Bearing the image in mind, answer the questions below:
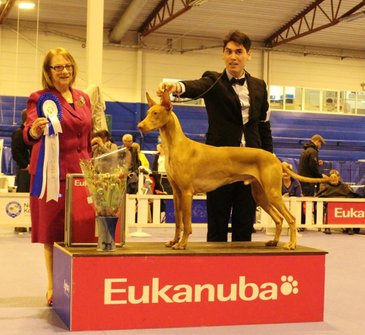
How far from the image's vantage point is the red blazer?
10.9 ft

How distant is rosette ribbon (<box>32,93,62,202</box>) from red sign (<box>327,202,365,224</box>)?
6.34m

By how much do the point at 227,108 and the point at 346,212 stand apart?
→ 635 centimetres

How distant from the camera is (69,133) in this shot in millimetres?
3350

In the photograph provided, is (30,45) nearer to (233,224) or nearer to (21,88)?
(21,88)

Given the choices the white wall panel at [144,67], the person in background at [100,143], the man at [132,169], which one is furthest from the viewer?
the white wall panel at [144,67]

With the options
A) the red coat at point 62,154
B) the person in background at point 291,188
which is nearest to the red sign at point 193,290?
the red coat at point 62,154

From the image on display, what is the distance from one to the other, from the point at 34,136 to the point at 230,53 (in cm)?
104

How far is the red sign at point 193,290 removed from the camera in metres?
Answer: 2.96

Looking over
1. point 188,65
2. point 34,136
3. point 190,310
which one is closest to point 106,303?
point 190,310

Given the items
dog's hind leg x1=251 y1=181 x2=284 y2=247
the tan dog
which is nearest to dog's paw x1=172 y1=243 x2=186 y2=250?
the tan dog

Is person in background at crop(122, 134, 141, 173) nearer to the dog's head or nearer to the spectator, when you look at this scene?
the spectator

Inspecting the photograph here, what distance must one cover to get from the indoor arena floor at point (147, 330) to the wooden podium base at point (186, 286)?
0.06 m

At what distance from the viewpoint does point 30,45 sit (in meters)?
15.2

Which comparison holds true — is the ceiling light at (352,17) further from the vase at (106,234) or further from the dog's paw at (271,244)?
the vase at (106,234)
